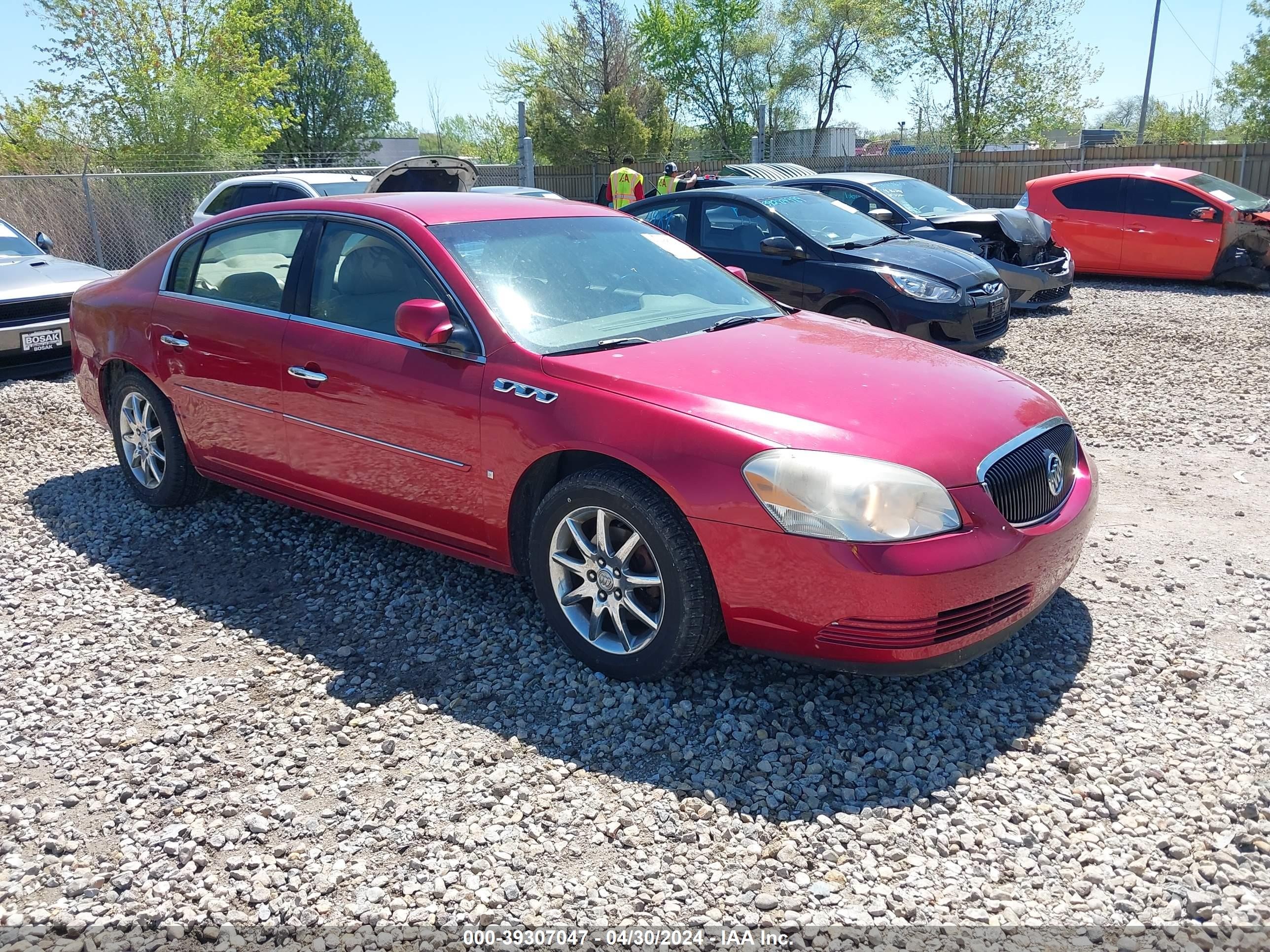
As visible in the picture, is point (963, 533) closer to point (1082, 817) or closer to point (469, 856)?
point (1082, 817)

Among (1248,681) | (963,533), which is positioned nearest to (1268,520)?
(1248,681)

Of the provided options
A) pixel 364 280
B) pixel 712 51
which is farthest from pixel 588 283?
pixel 712 51

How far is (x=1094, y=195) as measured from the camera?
1348 cm

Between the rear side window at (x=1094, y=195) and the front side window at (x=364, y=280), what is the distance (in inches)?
471

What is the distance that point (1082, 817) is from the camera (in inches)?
112

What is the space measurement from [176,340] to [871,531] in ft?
12.0

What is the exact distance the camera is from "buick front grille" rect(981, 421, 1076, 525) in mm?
3309

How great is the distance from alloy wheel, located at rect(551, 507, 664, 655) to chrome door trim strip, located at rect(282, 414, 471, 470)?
0.57 meters

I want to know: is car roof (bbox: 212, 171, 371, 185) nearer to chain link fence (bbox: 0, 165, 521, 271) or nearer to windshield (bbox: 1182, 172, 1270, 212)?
chain link fence (bbox: 0, 165, 521, 271)

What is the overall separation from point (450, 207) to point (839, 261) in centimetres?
483

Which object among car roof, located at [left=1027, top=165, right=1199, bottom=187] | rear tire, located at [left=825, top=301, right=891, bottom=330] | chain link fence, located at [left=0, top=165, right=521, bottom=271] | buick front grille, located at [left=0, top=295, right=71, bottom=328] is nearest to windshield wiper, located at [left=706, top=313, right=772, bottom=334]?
rear tire, located at [left=825, top=301, right=891, bottom=330]

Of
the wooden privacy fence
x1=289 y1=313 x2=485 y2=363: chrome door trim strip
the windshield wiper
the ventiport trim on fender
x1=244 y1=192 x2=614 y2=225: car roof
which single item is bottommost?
the ventiport trim on fender

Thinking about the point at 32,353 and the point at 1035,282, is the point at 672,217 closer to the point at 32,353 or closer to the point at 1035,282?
the point at 1035,282

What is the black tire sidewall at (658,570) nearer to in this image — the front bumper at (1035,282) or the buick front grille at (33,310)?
the buick front grille at (33,310)
